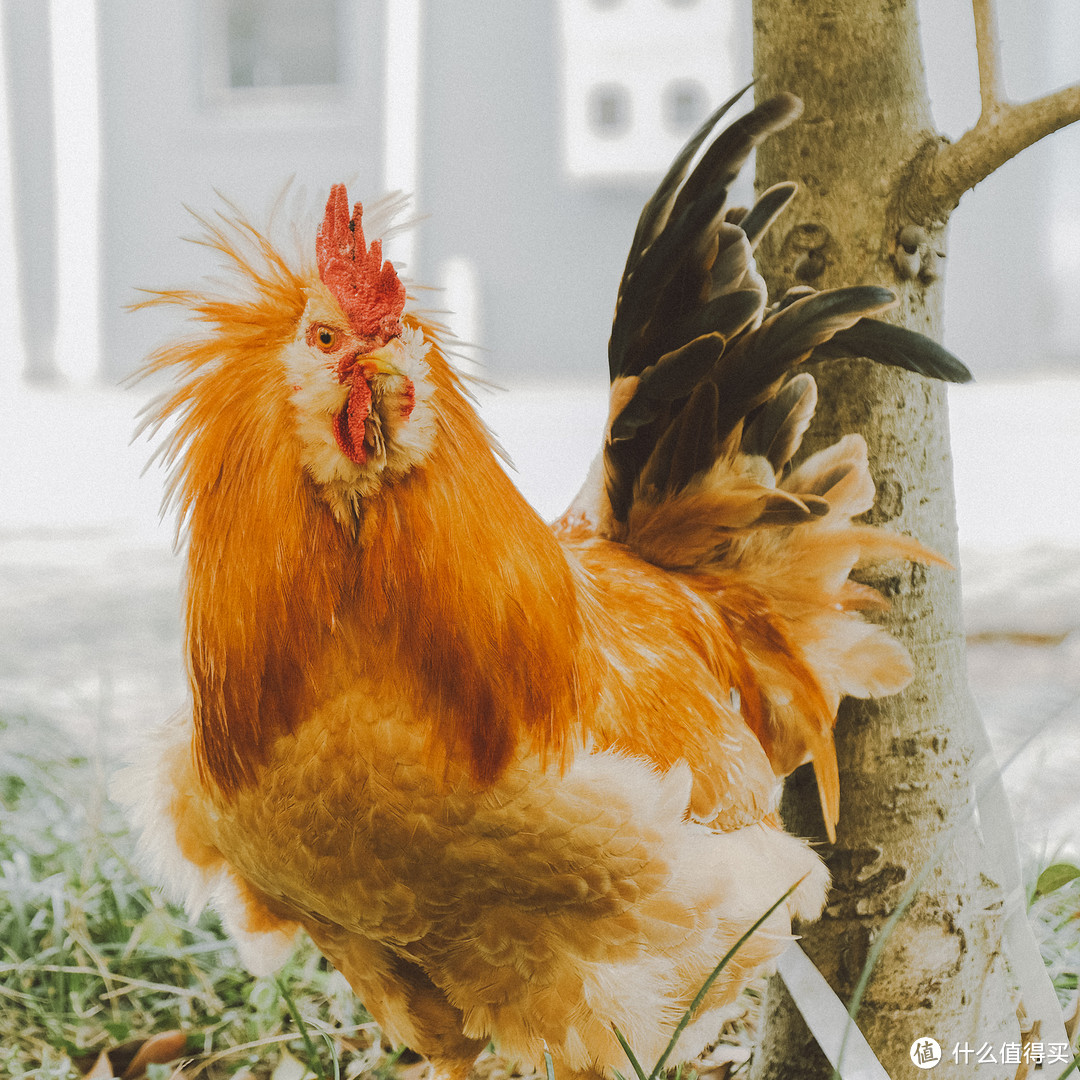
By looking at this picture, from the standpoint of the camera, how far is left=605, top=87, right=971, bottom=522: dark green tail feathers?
1173 millimetres

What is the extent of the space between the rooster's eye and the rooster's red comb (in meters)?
0.02

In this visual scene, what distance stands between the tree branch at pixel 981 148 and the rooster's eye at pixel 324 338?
80cm

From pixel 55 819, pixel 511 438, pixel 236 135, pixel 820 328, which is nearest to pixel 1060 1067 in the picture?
pixel 820 328

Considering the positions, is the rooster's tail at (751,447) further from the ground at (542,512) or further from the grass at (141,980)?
the ground at (542,512)

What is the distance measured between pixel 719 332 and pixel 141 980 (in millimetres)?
1458

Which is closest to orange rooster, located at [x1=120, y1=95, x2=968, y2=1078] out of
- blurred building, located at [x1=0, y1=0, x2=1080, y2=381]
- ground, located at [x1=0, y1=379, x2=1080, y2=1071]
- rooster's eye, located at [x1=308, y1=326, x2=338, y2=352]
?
rooster's eye, located at [x1=308, y1=326, x2=338, y2=352]

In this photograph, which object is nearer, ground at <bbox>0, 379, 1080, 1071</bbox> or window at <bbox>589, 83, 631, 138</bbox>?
ground at <bbox>0, 379, 1080, 1071</bbox>

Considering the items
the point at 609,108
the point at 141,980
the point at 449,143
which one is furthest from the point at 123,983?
the point at 609,108

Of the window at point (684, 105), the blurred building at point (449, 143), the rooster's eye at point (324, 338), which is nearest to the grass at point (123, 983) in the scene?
the rooster's eye at point (324, 338)

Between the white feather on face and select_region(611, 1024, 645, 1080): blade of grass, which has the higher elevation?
the white feather on face

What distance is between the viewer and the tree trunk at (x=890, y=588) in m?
1.26

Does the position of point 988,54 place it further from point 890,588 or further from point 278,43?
point 278,43

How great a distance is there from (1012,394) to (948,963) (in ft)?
11.4

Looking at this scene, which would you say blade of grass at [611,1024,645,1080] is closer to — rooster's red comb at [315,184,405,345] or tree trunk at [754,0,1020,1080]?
tree trunk at [754,0,1020,1080]
